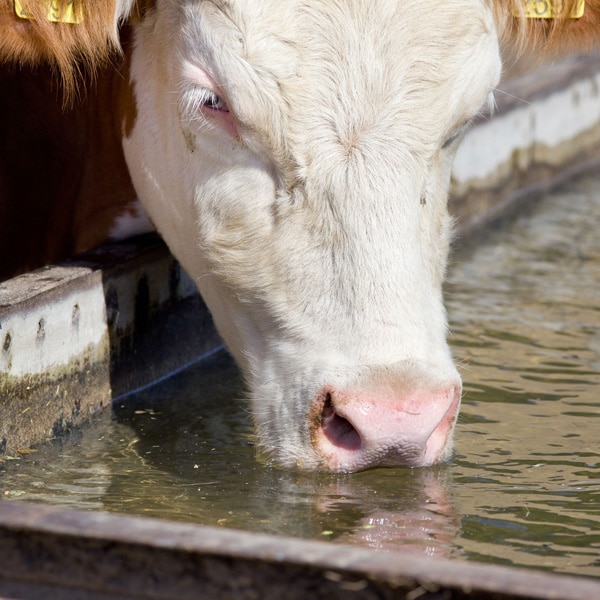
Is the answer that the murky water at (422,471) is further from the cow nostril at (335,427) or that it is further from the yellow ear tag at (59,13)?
the yellow ear tag at (59,13)

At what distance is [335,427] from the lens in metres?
2.63

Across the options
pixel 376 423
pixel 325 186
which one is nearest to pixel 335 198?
pixel 325 186

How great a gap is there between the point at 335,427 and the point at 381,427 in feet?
0.57

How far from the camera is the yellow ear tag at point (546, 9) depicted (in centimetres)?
338

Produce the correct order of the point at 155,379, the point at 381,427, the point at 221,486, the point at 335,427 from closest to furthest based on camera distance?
the point at 381,427 < the point at 335,427 < the point at 221,486 < the point at 155,379

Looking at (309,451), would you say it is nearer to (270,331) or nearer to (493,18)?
(270,331)

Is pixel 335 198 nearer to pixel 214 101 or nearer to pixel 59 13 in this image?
pixel 214 101

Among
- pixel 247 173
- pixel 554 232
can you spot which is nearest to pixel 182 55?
pixel 247 173

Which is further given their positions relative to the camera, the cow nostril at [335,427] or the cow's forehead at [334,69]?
the cow's forehead at [334,69]

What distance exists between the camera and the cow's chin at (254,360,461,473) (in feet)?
8.18

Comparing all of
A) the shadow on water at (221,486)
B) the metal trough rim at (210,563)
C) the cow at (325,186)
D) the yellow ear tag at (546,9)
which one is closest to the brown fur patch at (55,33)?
the cow at (325,186)

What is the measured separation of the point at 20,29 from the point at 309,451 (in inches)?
50.6

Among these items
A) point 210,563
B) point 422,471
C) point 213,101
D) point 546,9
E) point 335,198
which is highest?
point 546,9

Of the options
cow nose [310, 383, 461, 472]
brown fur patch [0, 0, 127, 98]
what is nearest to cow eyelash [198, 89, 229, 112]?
brown fur patch [0, 0, 127, 98]
